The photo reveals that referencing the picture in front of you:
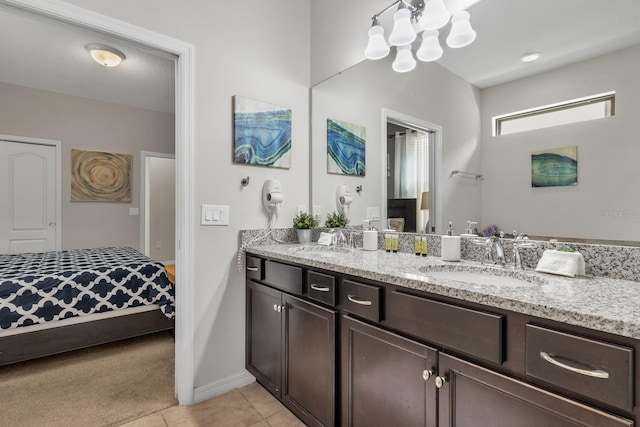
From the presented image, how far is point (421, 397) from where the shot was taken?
1.01 meters

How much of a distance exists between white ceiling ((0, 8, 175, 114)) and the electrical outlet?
6.69 ft

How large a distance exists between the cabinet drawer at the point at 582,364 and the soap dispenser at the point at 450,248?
26.9 inches

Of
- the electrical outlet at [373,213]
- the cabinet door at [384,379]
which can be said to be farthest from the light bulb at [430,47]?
the cabinet door at [384,379]

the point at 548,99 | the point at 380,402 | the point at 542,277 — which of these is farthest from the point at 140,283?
the point at 548,99

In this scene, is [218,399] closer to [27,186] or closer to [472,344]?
[472,344]

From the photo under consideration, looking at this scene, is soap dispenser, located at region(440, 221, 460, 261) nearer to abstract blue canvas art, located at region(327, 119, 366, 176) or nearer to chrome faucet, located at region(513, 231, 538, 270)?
chrome faucet, located at region(513, 231, 538, 270)

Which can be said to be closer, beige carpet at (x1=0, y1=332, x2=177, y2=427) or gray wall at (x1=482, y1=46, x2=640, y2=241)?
gray wall at (x1=482, y1=46, x2=640, y2=241)

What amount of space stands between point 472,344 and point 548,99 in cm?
105

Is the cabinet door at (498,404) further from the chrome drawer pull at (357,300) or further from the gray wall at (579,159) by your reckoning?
the gray wall at (579,159)

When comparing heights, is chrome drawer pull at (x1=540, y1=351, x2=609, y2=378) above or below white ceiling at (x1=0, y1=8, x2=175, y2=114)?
below

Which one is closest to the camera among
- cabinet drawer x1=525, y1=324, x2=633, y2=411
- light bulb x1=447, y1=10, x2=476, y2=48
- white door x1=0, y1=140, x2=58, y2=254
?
cabinet drawer x1=525, y1=324, x2=633, y2=411

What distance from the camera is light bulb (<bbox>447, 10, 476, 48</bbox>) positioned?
151 centimetres

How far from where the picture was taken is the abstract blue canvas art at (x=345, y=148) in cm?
217

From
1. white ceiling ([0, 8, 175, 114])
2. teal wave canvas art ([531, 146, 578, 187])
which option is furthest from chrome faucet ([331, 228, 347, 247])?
white ceiling ([0, 8, 175, 114])
